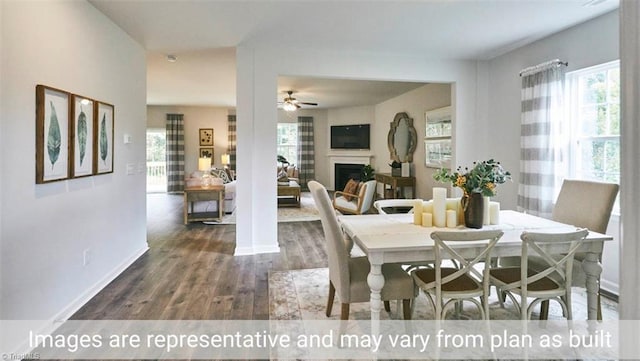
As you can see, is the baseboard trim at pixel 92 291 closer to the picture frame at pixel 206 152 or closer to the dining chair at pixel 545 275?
the dining chair at pixel 545 275

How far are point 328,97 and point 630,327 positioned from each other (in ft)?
27.4

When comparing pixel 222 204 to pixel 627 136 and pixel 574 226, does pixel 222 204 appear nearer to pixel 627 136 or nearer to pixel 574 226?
pixel 574 226

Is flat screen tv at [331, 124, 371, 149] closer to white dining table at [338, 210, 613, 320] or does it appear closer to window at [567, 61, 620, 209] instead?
window at [567, 61, 620, 209]

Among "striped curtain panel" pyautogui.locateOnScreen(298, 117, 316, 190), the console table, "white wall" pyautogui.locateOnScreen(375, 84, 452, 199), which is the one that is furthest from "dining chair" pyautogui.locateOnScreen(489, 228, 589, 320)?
"striped curtain panel" pyautogui.locateOnScreen(298, 117, 316, 190)

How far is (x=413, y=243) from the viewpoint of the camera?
217 centimetres

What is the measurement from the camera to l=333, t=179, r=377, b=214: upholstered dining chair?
19.9 ft

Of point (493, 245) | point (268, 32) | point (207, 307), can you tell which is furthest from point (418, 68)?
point (207, 307)

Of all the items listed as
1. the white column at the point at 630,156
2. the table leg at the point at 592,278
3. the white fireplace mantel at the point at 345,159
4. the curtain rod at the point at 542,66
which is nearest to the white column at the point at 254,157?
the curtain rod at the point at 542,66

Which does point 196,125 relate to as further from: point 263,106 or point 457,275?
point 457,275

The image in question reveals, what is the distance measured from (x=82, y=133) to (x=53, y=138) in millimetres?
420

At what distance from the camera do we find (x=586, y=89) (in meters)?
3.63

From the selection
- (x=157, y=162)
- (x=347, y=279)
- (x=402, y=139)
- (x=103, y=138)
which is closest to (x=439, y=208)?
(x=347, y=279)

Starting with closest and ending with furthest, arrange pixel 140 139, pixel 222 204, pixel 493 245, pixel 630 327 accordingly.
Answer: pixel 630 327, pixel 493 245, pixel 140 139, pixel 222 204

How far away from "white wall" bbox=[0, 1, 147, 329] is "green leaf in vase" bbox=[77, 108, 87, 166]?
20 centimetres
